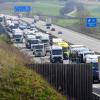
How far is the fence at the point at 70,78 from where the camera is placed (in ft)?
81.2

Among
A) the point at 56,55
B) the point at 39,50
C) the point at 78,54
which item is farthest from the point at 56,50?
the point at 39,50

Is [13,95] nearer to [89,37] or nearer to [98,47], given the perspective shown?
[98,47]

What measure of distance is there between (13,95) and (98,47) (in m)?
48.4

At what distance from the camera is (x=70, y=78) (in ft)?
81.9

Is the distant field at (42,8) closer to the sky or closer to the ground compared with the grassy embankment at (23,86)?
closer to the sky

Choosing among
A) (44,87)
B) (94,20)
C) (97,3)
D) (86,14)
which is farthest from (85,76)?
(97,3)

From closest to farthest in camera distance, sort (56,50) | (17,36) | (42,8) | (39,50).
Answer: (56,50), (39,50), (17,36), (42,8)

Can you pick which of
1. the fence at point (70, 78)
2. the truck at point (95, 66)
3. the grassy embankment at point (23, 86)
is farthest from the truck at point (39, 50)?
the grassy embankment at point (23, 86)

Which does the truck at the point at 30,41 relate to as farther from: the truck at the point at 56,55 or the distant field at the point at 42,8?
the distant field at the point at 42,8

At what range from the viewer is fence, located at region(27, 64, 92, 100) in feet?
81.2

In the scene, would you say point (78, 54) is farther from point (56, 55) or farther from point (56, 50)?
point (56, 50)

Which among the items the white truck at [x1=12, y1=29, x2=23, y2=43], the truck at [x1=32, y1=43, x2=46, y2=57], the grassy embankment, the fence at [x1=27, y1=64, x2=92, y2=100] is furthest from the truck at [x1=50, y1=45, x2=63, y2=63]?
the grassy embankment

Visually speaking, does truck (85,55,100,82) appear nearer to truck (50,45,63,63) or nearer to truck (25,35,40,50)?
truck (50,45,63,63)

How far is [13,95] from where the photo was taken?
2058cm
